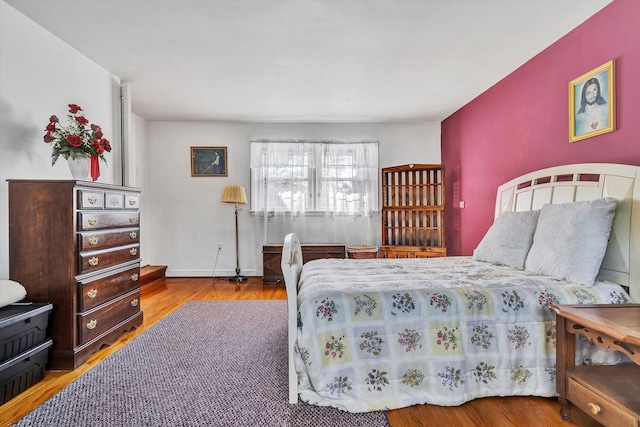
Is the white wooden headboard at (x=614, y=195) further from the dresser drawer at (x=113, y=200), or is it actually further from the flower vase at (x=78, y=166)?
the flower vase at (x=78, y=166)

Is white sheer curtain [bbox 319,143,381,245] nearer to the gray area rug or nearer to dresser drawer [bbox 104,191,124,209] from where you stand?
the gray area rug

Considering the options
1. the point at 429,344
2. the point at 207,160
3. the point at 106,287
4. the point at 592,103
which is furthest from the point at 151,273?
the point at 592,103

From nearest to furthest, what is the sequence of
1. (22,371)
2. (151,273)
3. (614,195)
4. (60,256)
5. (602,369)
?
1. (602,369)
2. (22,371)
3. (614,195)
4. (60,256)
5. (151,273)

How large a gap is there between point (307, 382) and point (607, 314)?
4.79 feet

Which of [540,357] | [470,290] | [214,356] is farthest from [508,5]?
[214,356]

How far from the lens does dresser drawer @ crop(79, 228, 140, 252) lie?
7.47ft

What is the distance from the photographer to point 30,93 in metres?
2.40

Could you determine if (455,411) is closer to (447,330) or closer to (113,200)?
(447,330)

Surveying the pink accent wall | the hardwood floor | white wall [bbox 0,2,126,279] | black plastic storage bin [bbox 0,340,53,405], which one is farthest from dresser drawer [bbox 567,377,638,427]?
white wall [bbox 0,2,126,279]

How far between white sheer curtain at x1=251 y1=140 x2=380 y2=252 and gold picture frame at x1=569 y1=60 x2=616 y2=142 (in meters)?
2.85

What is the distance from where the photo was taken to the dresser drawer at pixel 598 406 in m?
1.23

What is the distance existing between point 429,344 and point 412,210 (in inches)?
124

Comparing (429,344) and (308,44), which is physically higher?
(308,44)

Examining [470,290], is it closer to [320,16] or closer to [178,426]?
[178,426]
